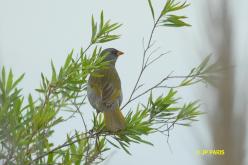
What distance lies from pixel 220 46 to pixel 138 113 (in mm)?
1413

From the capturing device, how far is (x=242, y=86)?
1097 mm

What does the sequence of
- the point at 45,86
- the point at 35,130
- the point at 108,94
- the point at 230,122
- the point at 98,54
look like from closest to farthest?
the point at 230,122 → the point at 35,130 → the point at 45,86 → the point at 98,54 → the point at 108,94

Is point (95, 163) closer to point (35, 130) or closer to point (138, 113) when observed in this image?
point (35, 130)

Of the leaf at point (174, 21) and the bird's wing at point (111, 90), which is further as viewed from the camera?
the bird's wing at point (111, 90)

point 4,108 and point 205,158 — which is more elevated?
point 4,108

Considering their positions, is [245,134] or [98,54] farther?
[98,54]

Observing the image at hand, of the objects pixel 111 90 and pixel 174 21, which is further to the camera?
pixel 111 90

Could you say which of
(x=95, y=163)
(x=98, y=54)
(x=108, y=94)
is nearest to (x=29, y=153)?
(x=95, y=163)

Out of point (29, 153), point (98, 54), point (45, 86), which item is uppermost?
point (98, 54)

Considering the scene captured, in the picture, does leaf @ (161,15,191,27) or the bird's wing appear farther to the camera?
the bird's wing

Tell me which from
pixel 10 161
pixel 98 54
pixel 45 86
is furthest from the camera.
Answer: pixel 98 54

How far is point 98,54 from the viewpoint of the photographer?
2389mm

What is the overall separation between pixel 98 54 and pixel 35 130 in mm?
788

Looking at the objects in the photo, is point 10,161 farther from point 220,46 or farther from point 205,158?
point 220,46
